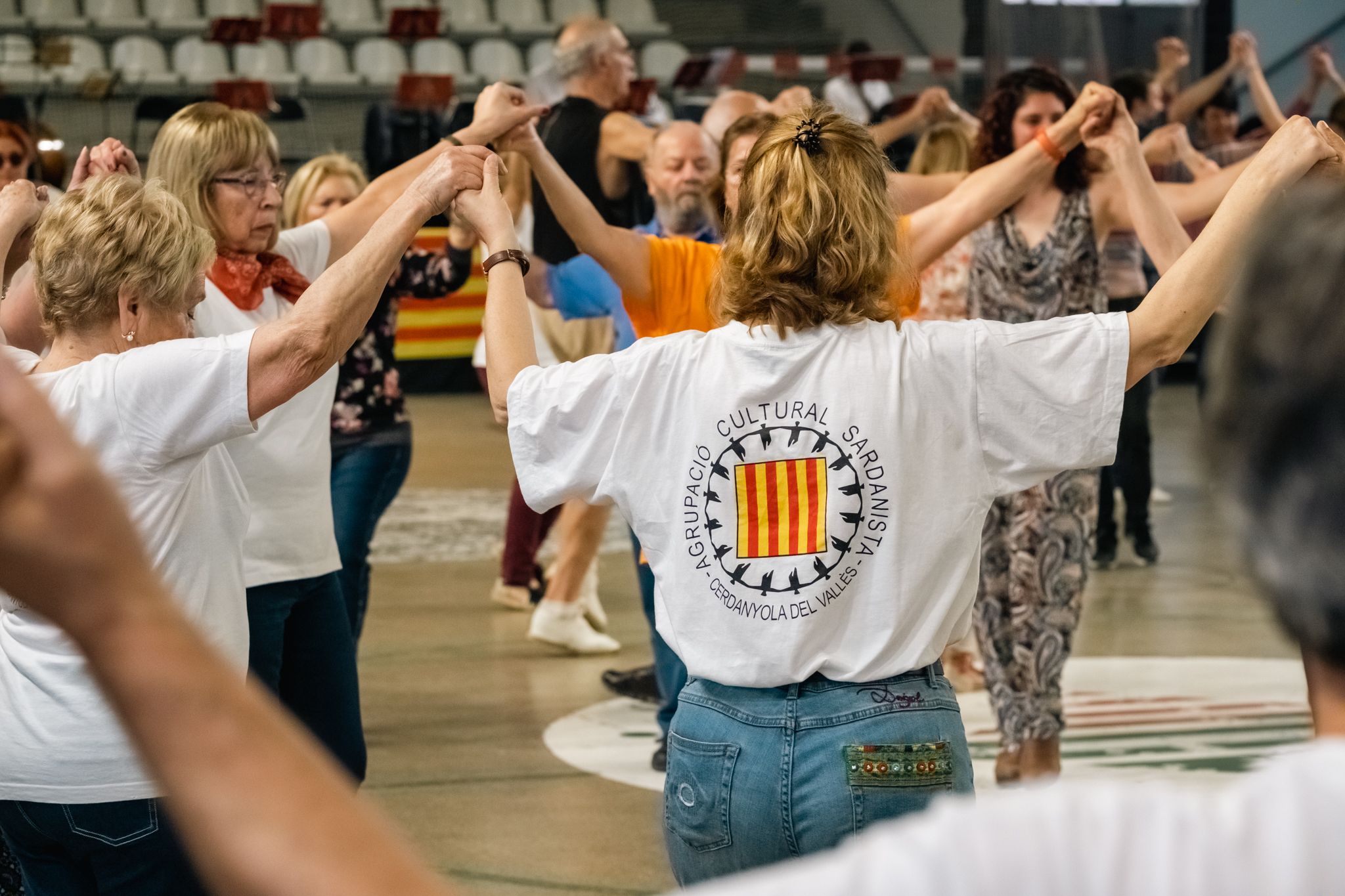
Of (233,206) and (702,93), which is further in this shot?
(702,93)

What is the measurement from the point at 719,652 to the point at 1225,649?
13.2ft

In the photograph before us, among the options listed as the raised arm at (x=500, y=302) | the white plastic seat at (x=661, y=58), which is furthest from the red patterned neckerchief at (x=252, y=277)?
the white plastic seat at (x=661, y=58)

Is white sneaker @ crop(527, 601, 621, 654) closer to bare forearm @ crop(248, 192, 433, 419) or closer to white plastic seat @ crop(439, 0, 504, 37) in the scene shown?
bare forearm @ crop(248, 192, 433, 419)

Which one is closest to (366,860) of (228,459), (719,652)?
(719,652)

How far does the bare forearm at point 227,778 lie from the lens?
0.62 meters

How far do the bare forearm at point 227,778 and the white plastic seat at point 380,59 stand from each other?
558 inches

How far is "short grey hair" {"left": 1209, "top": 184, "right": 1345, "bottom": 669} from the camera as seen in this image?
683 millimetres

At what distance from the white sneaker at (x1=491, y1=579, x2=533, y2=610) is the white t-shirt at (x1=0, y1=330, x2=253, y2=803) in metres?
3.94

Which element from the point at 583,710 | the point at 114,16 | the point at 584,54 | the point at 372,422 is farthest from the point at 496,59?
the point at 372,422

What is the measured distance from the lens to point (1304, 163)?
6.82 ft

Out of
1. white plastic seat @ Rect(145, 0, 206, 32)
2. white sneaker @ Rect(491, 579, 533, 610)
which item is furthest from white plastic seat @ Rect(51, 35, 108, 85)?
white sneaker @ Rect(491, 579, 533, 610)

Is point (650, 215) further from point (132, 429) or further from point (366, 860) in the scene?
point (366, 860)

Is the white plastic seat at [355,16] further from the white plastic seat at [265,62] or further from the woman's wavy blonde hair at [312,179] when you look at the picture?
the woman's wavy blonde hair at [312,179]

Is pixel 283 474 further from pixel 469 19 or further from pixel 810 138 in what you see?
pixel 469 19
